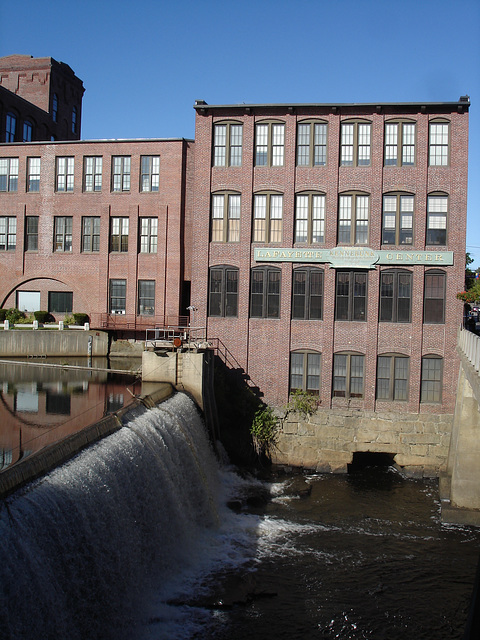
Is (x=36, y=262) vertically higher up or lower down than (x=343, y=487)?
higher up

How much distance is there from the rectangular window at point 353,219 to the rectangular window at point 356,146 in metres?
1.52

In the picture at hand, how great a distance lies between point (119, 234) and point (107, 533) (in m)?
21.6

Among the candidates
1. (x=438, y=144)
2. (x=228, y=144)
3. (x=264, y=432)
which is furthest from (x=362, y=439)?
(x=228, y=144)

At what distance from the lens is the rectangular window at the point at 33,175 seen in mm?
32656

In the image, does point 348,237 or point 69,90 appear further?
point 69,90

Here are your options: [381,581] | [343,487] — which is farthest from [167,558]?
[343,487]

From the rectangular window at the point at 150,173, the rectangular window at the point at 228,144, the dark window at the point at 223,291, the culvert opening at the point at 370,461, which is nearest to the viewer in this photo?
the culvert opening at the point at 370,461

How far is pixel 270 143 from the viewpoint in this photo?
87.1 ft

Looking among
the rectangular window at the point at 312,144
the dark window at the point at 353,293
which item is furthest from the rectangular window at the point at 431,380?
the rectangular window at the point at 312,144

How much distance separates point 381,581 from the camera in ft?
52.4

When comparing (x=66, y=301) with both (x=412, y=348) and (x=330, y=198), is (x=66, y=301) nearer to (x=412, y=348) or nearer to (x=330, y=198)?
(x=330, y=198)

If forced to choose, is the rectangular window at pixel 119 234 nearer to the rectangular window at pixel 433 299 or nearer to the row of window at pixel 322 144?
the row of window at pixel 322 144

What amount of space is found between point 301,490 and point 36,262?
1952 cm

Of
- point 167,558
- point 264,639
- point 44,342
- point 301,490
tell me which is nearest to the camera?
point 264,639
